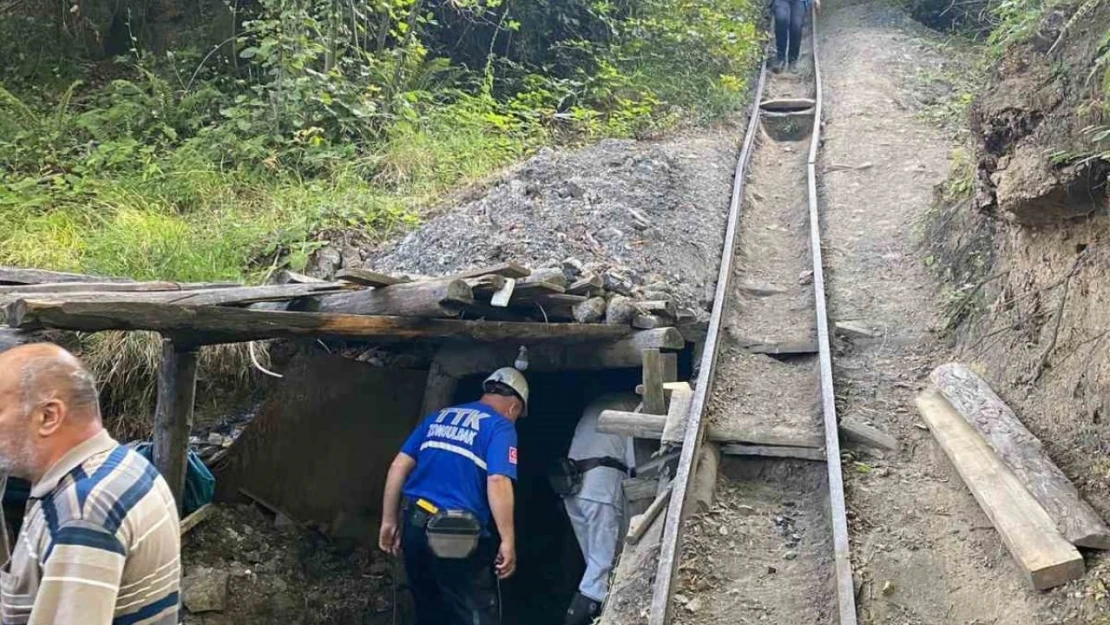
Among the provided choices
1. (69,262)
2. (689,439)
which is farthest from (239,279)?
(689,439)

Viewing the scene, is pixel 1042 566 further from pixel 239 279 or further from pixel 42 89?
pixel 42 89

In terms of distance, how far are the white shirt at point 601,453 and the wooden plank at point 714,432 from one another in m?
0.37

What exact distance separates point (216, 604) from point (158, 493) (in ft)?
12.4

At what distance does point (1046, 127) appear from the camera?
5.63 meters

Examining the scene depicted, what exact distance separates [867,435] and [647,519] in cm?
157

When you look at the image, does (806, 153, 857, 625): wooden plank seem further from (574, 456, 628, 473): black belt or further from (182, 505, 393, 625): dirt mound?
(182, 505, 393, 625): dirt mound

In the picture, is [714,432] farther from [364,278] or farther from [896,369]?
[364,278]

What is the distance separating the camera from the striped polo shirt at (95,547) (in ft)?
7.41

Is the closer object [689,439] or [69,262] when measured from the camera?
[689,439]

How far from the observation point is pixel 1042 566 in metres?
3.88

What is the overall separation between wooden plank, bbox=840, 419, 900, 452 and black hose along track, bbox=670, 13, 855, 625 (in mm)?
144

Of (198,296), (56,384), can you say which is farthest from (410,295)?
(56,384)

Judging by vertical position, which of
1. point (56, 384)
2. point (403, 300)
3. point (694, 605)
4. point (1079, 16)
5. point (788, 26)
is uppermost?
point (1079, 16)

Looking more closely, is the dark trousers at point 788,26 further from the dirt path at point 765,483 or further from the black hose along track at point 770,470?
the dirt path at point 765,483
